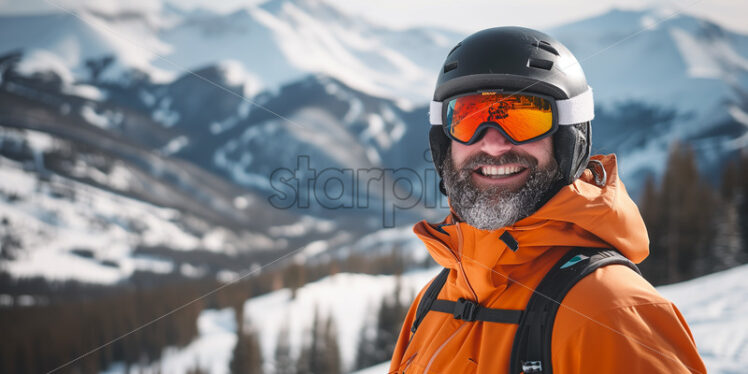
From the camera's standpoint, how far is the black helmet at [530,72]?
272 centimetres

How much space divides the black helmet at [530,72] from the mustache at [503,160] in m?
0.18

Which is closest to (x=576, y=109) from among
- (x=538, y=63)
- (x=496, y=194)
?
(x=538, y=63)

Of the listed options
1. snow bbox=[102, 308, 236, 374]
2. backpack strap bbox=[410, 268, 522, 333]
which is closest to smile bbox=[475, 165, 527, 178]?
backpack strap bbox=[410, 268, 522, 333]

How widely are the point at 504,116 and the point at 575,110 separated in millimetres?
466

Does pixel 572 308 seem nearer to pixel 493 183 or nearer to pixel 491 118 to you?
pixel 493 183

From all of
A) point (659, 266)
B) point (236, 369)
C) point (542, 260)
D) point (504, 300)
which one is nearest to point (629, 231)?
point (542, 260)

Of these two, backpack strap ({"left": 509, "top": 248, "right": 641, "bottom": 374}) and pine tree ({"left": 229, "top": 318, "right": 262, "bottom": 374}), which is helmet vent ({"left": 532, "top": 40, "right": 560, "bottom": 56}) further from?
pine tree ({"left": 229, "top": 318, "right": 262, "bottom": 374})

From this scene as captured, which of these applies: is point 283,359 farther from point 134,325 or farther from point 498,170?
point 498,170

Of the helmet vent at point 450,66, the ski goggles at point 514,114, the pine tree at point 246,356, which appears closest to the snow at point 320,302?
the pine tree at point 246,356

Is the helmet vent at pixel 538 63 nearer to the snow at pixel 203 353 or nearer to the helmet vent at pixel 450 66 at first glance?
the helmet vent at pixel 450 66

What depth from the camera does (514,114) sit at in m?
2.67

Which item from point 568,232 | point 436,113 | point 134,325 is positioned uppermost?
point 436,113

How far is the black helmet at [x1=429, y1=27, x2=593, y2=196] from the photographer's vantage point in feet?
8.93

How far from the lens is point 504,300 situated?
81.8 inches
